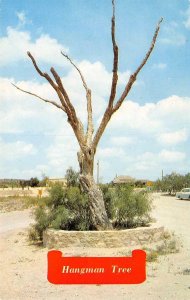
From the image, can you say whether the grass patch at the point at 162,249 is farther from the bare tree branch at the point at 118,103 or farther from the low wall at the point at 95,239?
the bare tree branch at the point at 118,103

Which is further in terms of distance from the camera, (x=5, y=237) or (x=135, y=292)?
(x=5, y=237)

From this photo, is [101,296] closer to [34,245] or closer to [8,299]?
[8,299]

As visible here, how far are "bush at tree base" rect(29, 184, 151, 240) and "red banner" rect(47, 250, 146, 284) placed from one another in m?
5.31

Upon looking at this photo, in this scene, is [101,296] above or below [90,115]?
below

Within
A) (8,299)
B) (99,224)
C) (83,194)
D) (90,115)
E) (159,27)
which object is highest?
(159,27)

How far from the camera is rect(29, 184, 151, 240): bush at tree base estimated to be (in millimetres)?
14312

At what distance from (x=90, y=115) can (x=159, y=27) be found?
3.81m

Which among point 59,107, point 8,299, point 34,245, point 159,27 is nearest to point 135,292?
point 8,299

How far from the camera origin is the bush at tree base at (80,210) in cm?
1431

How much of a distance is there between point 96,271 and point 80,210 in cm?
643

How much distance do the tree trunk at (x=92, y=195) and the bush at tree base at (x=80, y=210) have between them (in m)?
0.64

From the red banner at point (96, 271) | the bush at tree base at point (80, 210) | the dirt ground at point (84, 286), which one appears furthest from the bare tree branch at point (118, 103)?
the red banner at point (96, 271)

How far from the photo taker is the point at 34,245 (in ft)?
46.0

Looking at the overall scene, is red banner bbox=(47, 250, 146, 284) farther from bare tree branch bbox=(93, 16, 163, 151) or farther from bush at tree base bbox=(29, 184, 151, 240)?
bare tree branch bbox=(93, 16, 163, 151)
